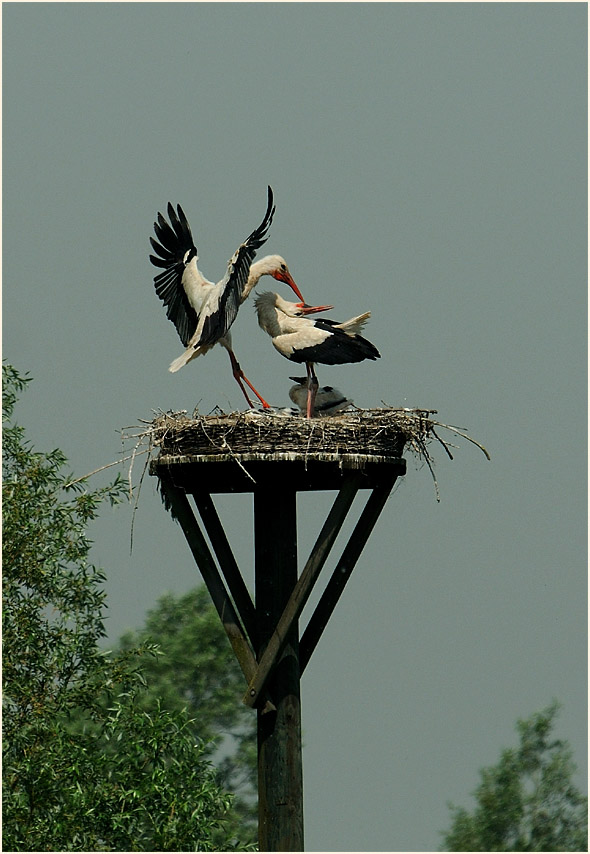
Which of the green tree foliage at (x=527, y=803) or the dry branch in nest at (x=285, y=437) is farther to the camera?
the green tree foliage at (x=527, y=803)

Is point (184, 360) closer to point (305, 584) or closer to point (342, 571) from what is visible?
point (342, 571)

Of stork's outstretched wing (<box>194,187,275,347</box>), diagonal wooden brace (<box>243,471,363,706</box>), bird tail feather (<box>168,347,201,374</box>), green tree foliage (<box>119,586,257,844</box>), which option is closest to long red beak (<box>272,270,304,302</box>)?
stork's outstretched wing (<box>194,187,275,347</box>)

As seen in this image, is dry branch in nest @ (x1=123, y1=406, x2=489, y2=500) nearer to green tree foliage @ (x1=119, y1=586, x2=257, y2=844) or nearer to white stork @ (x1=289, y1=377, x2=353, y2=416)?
white stork @ (x1=289, y1=377, x2=353, y2=416)

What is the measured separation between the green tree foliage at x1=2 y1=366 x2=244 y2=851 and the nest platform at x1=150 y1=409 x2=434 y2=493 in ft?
9.13

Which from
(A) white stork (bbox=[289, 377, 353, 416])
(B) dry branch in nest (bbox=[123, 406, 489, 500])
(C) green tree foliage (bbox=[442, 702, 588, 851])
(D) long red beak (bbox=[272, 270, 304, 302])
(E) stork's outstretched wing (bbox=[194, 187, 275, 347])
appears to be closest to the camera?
(B) dry branch in nest (bbox=[123, 406, 489, 500])

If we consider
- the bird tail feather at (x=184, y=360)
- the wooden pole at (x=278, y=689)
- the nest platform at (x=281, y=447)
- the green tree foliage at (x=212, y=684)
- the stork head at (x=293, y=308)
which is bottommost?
the wooden pole at (x=278, y=689)

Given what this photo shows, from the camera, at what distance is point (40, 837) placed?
9.45 meters

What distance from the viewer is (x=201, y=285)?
27.1 ft

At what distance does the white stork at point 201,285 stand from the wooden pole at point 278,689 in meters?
1.03

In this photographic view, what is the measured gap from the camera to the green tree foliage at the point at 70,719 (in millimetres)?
9367

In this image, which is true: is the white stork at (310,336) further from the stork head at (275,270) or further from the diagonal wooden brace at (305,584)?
the diagonal wooden brace at (305,584)

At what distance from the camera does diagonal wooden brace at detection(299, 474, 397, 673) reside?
24.5 feet

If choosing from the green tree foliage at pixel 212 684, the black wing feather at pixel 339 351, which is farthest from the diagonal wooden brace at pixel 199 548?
the green tree foliage at pixel 212 684

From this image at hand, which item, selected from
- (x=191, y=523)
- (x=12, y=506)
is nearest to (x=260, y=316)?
(x=191, y=523)
